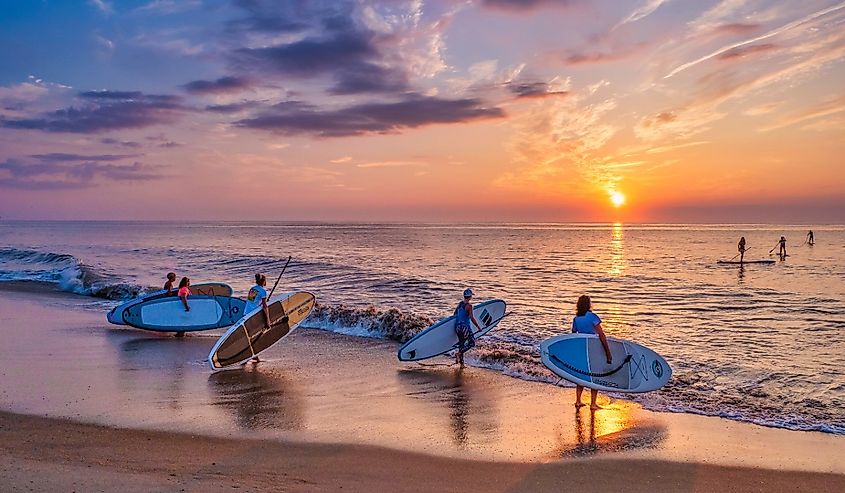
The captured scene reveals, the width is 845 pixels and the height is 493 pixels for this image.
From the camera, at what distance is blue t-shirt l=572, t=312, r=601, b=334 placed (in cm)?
875

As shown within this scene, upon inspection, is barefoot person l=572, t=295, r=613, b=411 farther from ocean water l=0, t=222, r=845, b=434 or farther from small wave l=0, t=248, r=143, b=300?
small wave l=0, t=248, r=143, b=300

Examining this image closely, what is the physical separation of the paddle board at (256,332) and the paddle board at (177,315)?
3.05 m

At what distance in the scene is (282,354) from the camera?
12.5 metres

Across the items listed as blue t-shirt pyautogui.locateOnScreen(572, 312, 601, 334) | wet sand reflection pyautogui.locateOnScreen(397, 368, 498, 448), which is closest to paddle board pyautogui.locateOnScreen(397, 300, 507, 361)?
wet sand reflection pyautogui.locateOnScreen(397, 368, 498, 448)

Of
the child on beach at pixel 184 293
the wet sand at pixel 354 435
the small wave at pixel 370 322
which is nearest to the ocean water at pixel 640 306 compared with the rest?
the small wave at pixel 370 322

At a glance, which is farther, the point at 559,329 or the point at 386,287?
the point at 386,287

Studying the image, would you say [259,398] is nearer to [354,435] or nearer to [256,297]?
[354,435]

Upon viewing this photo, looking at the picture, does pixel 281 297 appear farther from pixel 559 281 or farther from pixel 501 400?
pixel 559 281

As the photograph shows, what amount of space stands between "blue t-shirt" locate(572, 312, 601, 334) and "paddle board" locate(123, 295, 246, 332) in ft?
31.9

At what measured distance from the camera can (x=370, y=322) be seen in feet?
51.5

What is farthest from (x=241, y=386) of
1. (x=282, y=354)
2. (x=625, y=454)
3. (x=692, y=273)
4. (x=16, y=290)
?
(x=692, y=273)

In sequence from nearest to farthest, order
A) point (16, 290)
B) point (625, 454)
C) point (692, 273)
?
1. point (625, 454)
2. point (16, 290)
3. point (692, 273)

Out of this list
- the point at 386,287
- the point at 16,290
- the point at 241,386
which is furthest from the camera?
the point at 386,287

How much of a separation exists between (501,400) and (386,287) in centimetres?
1605
